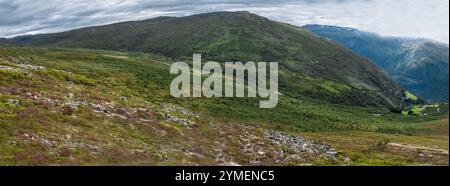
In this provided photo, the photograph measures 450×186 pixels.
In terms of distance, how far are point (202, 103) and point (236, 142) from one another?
1968 inches

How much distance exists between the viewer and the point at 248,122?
103625 mm

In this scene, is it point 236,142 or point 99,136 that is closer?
point 99,136

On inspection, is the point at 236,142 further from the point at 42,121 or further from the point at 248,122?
the point at 248,122

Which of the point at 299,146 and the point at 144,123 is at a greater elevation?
the point at 144,123

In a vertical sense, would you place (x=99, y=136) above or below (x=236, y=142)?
above

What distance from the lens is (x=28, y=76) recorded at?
8375 centimetres
